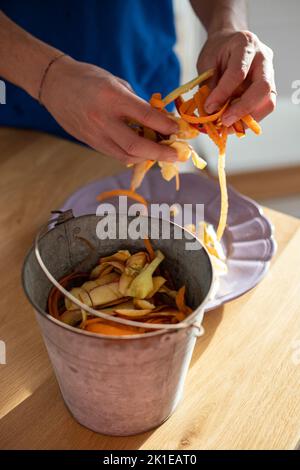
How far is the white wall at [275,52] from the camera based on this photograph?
1.77 m

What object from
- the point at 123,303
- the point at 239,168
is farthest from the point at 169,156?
the point at 239,168

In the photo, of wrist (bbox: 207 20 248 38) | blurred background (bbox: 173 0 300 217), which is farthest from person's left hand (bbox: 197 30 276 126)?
blurred background (bbox: 173 0 300 217)

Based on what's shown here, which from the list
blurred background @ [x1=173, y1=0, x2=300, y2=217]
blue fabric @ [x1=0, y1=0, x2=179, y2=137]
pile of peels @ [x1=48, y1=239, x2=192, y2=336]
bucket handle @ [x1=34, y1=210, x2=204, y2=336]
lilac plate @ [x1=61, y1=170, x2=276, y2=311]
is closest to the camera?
bucket handle @ [x1=34, y1=210, x2=204, y2=336]

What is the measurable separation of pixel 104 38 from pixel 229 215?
50 centimetres

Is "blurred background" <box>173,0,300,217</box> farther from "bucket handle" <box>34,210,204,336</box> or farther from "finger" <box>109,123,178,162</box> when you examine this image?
"bucket handle" <box>34,210,204,336</box>

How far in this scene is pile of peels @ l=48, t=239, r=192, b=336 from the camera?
0.65m

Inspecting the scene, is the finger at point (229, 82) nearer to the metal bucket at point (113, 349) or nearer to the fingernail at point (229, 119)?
the fingernail at point (229, 119)

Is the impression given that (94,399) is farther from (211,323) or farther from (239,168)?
(239,168)

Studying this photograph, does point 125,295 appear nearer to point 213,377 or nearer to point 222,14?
point 213,377

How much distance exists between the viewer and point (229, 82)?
797mm

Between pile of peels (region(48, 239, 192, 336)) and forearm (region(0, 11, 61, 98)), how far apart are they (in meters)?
0.34

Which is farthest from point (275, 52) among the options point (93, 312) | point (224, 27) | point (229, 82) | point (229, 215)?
point (93, 312)

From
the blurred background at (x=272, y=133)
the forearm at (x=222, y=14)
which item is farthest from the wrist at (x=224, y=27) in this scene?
the blurred background at (x=272, y=133)
